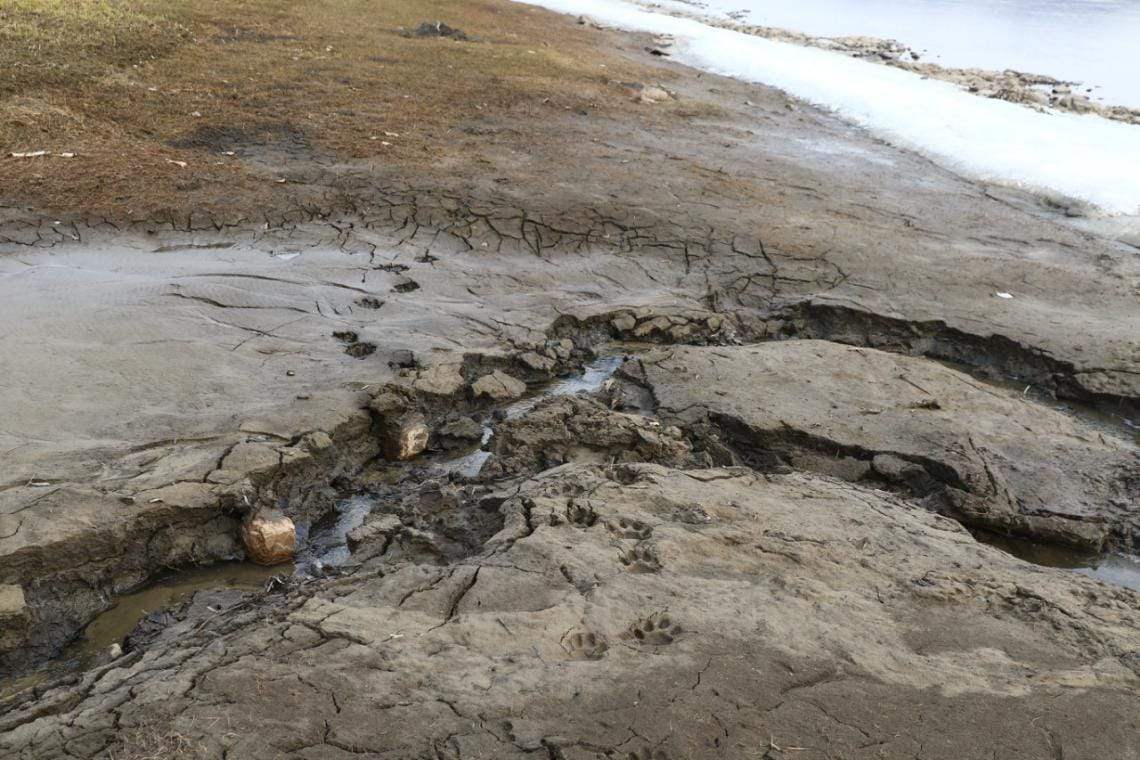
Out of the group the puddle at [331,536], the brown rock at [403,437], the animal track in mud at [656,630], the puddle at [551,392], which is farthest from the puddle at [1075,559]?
the puddle at [331,536]

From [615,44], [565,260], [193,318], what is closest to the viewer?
[193,318]

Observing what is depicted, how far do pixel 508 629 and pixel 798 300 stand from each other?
5347 millimetres

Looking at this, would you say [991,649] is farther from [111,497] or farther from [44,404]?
[44,404]

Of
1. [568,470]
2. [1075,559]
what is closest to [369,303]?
[568,470]

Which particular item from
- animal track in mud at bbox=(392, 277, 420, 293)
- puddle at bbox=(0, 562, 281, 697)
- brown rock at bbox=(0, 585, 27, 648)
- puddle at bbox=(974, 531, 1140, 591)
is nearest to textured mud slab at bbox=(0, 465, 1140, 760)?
puddle at bbox=(0, 562, 281, 697)

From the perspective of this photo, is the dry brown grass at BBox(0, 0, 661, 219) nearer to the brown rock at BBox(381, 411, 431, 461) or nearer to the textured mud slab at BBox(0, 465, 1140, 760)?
the brown rock at BBox(381, 411, 431, 461)

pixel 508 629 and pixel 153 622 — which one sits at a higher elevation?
pixel 508 629

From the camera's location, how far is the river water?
1033 inches

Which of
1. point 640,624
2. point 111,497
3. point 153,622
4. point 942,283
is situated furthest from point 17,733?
point 942,283

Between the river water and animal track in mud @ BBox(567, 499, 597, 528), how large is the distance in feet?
68.2

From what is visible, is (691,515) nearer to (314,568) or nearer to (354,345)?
(314,568)

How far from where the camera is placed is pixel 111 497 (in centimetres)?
499

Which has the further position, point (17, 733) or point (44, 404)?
point (44, 404)

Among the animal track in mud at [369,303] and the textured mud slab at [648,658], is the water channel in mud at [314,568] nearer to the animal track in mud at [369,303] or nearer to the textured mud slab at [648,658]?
the textured mud slab at [648,658]
